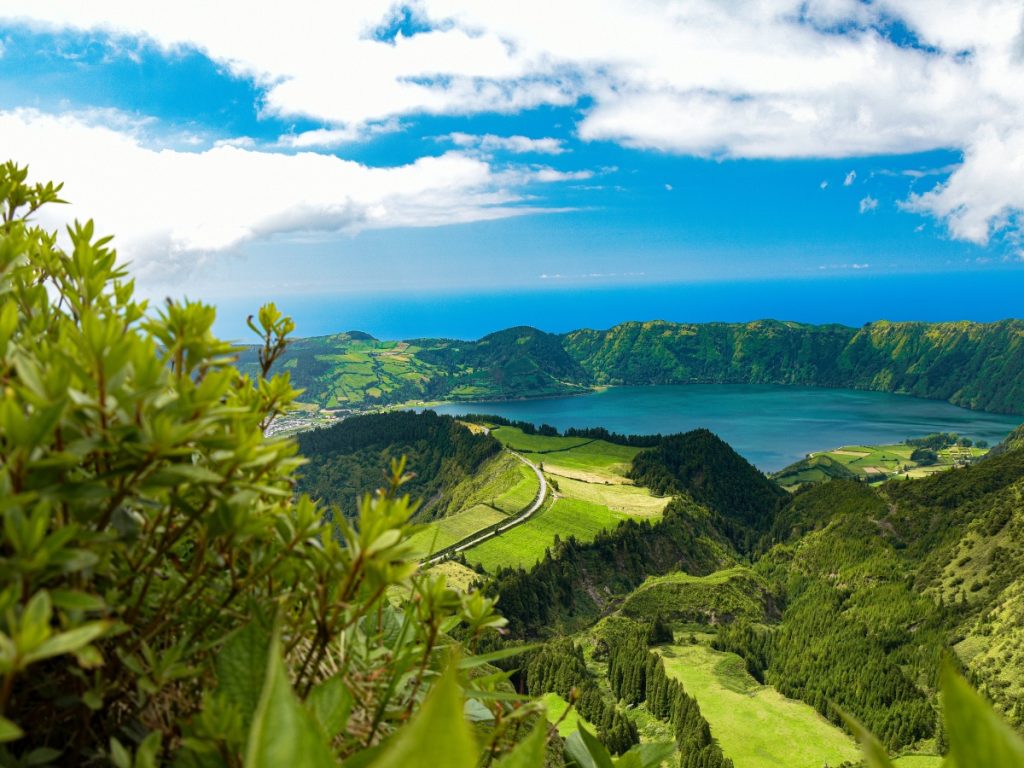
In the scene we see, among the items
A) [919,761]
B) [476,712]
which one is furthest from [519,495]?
[476,712]

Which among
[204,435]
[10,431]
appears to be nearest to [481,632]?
[204,435]

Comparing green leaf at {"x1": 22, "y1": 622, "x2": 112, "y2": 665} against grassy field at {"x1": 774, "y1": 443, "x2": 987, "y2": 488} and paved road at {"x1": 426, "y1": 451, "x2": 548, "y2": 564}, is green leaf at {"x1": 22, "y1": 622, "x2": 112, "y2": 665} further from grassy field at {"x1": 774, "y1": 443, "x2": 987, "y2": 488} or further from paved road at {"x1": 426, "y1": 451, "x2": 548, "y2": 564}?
grassy field at {"x1": 774, "y1": 443, "x2": 987, "y2": 488}

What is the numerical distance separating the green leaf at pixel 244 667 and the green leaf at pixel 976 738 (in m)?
1.11

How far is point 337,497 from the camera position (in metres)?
122

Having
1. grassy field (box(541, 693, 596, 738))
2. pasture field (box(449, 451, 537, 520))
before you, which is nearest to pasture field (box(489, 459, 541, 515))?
pasture field (box(449, 451, 537, 520))

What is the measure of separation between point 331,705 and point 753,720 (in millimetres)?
73601

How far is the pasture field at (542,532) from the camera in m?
82.6

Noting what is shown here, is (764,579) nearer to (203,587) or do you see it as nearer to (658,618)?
(658,618)

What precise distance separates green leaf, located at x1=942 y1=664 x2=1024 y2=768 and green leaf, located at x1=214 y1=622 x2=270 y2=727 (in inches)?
43.6

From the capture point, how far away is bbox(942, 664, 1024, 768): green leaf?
59cm

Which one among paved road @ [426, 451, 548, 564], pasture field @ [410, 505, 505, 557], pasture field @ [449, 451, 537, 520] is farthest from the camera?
pasture field @ [449, 451, 537, 520]

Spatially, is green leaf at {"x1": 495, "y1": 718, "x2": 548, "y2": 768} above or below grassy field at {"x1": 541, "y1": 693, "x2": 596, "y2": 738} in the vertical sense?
above

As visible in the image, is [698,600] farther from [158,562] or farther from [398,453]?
[158,562]

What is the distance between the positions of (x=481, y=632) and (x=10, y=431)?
1.20m
